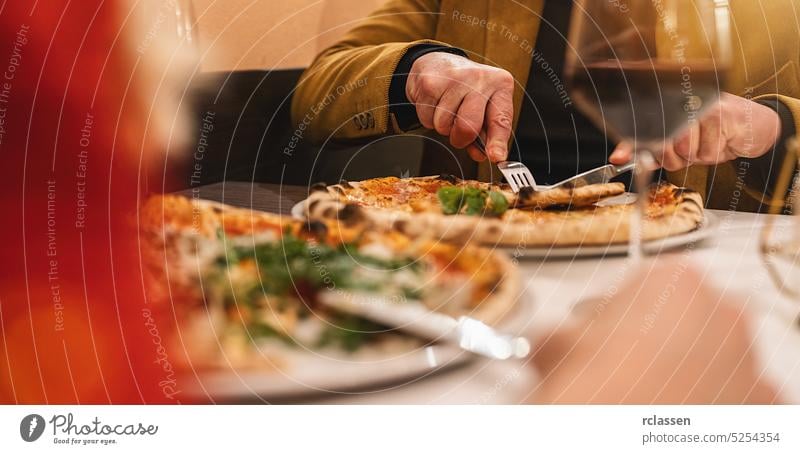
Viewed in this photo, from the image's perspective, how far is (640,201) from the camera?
1.51 feet

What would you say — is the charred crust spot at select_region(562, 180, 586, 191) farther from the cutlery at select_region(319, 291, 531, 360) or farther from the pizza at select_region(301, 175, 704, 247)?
the cutlery at select_region(319, 291, 531, 360)

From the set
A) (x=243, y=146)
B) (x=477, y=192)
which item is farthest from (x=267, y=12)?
(x=477, y=192)

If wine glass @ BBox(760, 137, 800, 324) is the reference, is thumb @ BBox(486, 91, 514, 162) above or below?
above

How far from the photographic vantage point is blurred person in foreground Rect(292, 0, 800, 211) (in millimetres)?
452

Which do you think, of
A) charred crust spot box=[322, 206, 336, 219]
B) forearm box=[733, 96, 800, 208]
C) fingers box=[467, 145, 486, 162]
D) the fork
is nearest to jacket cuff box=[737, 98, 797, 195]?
forearm box=[733, 96, 800, 208]

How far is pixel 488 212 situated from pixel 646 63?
145mm

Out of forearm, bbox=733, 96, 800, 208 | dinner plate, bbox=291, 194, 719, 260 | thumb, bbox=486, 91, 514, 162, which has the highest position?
thumb, bbox=486, 91, 514, 162

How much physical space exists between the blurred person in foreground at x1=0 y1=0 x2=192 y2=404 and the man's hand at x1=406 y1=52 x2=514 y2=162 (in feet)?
0.61

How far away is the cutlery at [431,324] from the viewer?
44cm

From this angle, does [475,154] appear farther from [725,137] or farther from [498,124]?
[725,137]

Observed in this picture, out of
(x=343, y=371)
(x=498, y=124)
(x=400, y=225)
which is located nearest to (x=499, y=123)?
(x=498, y=124)

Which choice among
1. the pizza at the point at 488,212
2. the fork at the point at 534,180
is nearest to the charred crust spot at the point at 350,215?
the pizza at the point at 488,212

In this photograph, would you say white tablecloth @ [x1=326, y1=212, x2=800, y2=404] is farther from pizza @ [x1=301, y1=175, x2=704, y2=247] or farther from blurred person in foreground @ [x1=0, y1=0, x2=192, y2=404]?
blurred person in foreground @ [x1=0, y1=0, x2=192, y2=404]
